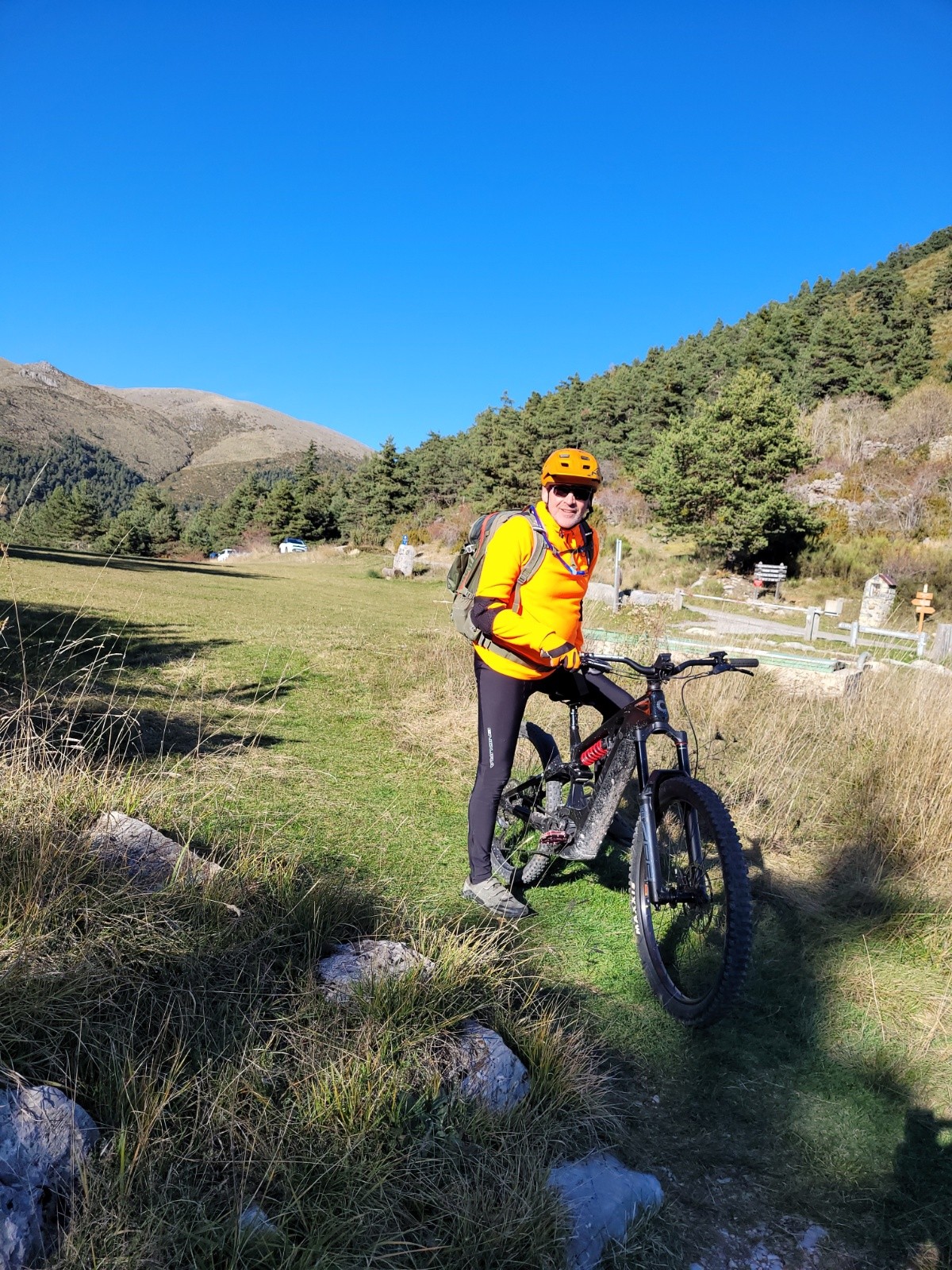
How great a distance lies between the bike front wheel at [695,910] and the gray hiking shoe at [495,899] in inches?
22.8

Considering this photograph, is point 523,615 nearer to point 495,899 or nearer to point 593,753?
point 593,753

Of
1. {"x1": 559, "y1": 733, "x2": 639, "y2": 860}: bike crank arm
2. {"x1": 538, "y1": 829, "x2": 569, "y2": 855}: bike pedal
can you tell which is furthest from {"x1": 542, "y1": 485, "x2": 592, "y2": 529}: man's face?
{"x1": 538, "y1": 829, "x2": 569, "y2": 855}: bike pedal

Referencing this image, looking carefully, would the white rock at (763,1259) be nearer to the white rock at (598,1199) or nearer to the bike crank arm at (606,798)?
the white rock at (598,1199)

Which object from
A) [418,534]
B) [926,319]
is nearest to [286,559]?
[418,534]

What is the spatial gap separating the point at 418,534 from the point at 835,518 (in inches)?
753

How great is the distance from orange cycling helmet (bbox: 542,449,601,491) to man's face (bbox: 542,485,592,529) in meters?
0.04

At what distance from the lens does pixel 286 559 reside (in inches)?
1526

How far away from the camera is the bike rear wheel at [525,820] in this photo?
3750 mm

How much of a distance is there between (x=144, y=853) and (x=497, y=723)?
142cm

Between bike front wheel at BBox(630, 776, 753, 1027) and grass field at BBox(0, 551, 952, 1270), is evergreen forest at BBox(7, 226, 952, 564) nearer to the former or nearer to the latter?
grass field at BBox(0, 551, 952, 1270)

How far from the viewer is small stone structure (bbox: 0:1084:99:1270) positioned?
148 centimetres

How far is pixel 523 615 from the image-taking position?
123 inches

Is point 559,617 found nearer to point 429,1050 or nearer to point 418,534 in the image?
point 429,1050

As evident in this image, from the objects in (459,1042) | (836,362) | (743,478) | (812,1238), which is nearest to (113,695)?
(459,1042)
